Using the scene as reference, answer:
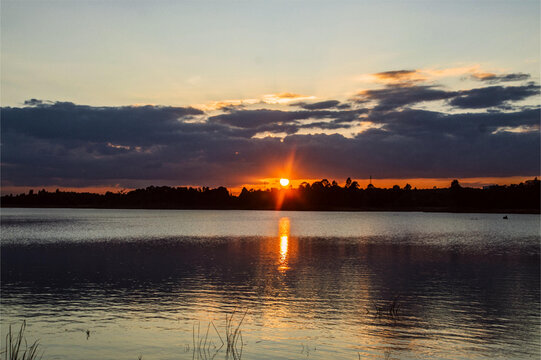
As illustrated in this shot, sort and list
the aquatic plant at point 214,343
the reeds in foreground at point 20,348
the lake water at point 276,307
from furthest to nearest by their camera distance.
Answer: the lake water at point 276,307 → the aquatic plant at point 214,343 → the reeds in foreground at point 20,348

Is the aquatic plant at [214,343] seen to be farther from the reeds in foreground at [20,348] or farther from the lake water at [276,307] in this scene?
the reeds in foreground at [20,348]

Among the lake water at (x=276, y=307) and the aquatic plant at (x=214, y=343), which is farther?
the lake water at (x=276, y=307)

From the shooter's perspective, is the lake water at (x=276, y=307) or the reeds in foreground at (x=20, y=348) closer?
the reeds in foreground at (x=20, y=348)

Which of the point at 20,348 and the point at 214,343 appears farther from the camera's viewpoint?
the point at 214,343

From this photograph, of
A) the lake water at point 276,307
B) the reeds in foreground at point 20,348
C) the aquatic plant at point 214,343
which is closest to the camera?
the reeds in foreground at point 20,348

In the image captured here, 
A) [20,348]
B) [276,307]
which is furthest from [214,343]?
[20,348]

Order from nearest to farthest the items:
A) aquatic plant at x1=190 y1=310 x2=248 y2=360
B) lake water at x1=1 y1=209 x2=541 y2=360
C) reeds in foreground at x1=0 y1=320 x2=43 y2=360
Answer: reeds in foreground at x1=0 y1=320 x2=43 y2=360
aquatic plant at x1=190 y1=310 x2=248 y2=360
lake water at x1=1 y1=209 x2=541 y2=360

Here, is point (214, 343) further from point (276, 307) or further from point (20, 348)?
point (20, 348)

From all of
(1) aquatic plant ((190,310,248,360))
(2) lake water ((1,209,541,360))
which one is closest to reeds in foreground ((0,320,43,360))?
(2) lake water ((1,209,541,360))

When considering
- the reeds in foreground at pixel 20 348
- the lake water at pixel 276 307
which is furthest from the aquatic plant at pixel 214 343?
the reeds in foreground at pixel 20 348

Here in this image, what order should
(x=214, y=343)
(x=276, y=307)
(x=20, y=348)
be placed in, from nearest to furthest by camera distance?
(x=20, y=348) → (x=214, y=343) → (x=276, y=307)

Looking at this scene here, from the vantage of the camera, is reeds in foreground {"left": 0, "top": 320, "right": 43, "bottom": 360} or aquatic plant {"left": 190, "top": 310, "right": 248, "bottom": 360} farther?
aquatic plant {"left": 190, "top": 310, "right": 248, "bottom": 360}

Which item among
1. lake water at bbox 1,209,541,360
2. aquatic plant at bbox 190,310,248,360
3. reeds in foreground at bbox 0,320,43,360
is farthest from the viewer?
lake water at bbox 1,209,541,360

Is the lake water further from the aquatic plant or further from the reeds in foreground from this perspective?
the reeds in foreground
